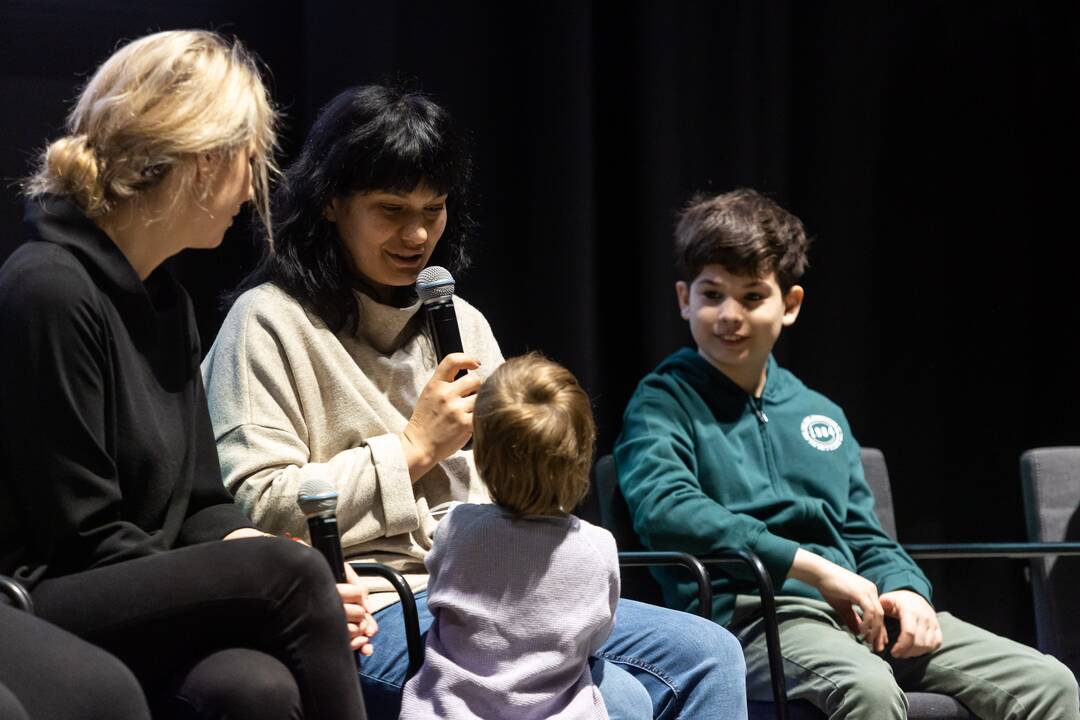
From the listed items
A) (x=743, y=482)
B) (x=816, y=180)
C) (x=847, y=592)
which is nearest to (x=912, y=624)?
(x=847, y=592)

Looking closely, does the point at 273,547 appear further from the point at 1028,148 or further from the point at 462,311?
the point at 1028,148

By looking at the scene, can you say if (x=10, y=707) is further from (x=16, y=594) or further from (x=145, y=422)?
(x=145, y=422)

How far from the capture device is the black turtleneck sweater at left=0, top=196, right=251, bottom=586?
1698 millimetres

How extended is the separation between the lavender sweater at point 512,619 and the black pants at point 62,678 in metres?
0.51

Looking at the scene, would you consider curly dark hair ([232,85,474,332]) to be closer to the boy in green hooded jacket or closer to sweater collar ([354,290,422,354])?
sweater collar ([354,290,422,354])

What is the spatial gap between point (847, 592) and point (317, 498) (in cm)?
110

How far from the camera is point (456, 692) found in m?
1.90

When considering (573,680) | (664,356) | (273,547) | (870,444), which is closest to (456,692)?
(573,680)

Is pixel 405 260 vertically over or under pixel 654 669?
over

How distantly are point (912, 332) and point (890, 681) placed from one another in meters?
1.56

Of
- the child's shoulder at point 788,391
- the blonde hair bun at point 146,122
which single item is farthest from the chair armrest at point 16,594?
the child's shoulder at point 788,391

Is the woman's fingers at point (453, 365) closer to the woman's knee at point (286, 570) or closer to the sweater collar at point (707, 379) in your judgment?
the woman's knee at point (286, 570)

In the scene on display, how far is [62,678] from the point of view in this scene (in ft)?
4.92

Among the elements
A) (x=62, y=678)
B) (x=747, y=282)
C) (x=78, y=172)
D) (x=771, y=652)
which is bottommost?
(x=771, y=652)
